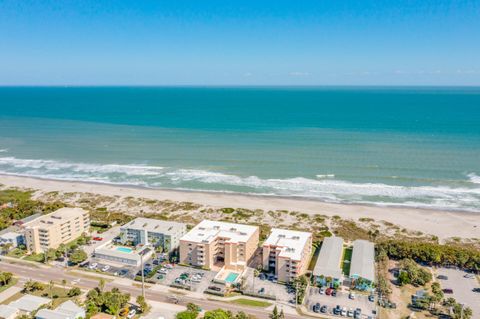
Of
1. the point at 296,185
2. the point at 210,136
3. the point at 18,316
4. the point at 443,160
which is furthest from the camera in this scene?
the point at 210,136

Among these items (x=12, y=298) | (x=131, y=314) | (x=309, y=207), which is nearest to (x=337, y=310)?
(x=131, y=314)

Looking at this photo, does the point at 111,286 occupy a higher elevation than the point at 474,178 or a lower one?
lower

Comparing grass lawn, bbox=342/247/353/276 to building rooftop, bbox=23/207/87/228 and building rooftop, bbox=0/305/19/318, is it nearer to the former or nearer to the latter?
building rooftop, bbox=0/305/19/318

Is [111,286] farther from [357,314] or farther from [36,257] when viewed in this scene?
[357,314]

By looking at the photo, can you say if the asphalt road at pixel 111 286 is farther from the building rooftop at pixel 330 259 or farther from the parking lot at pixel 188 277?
the building rooftop at pixel 330 259

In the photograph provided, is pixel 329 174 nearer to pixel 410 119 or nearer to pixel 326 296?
pixel 326 296

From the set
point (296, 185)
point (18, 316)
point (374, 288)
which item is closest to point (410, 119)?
point (296, 185)

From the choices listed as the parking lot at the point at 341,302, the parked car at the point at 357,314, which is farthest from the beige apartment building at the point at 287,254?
the parked car at the point at 357,314
